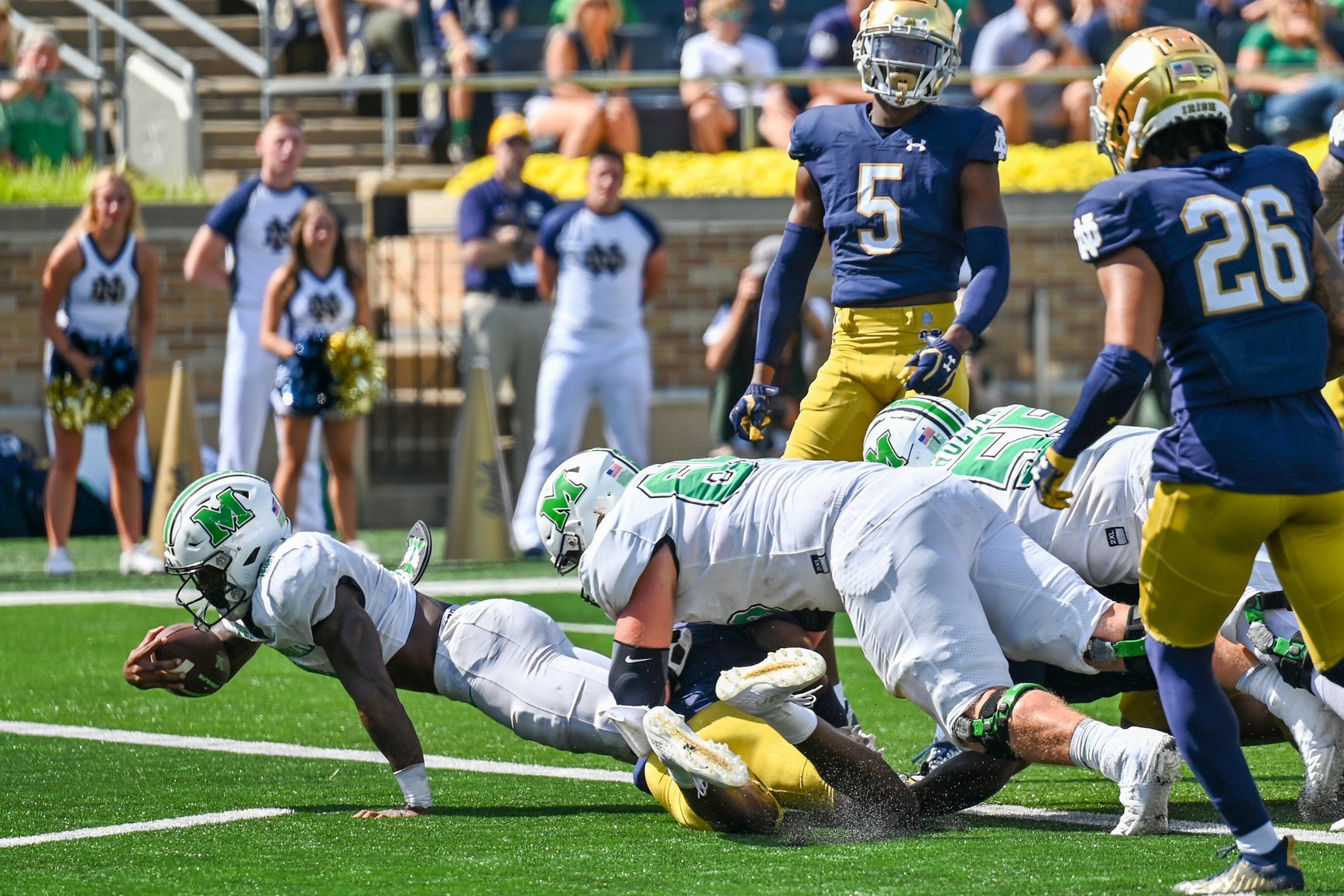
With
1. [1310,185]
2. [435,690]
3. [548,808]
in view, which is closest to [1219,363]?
[1310,185]

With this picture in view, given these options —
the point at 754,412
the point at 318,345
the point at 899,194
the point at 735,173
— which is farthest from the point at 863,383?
the point at 735,173

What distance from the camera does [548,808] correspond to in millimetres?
5195

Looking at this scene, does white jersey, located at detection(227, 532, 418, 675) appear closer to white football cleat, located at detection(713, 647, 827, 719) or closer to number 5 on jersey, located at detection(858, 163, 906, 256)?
white football cleat, located at detection(713, 647, 827, 719)

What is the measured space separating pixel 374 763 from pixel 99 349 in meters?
5.01

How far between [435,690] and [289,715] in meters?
1.32

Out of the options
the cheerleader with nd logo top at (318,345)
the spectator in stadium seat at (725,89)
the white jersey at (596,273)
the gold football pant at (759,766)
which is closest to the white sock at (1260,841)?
the gold football pant at (759,766)

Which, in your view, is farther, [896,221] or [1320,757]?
[896,221]

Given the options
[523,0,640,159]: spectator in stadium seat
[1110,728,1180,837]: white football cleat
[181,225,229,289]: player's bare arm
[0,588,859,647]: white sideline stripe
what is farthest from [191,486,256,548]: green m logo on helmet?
[523,0,640,159]: spectator in stadium seat

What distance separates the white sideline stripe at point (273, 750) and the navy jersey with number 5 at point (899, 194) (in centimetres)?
167

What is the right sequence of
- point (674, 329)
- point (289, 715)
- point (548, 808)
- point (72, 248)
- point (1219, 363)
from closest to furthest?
point (1219, 363)
point (548, 808)
point (289, 715)
point (72, 248)
point (674, 329)

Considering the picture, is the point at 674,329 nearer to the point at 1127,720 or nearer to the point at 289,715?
the point at 289,715

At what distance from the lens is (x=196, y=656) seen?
537 centimetres

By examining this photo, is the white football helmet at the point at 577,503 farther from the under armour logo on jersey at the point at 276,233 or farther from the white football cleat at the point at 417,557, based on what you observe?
the under armour logo on jersey at the point at 276,233

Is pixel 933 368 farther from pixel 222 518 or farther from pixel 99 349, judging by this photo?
pixel 99 349
